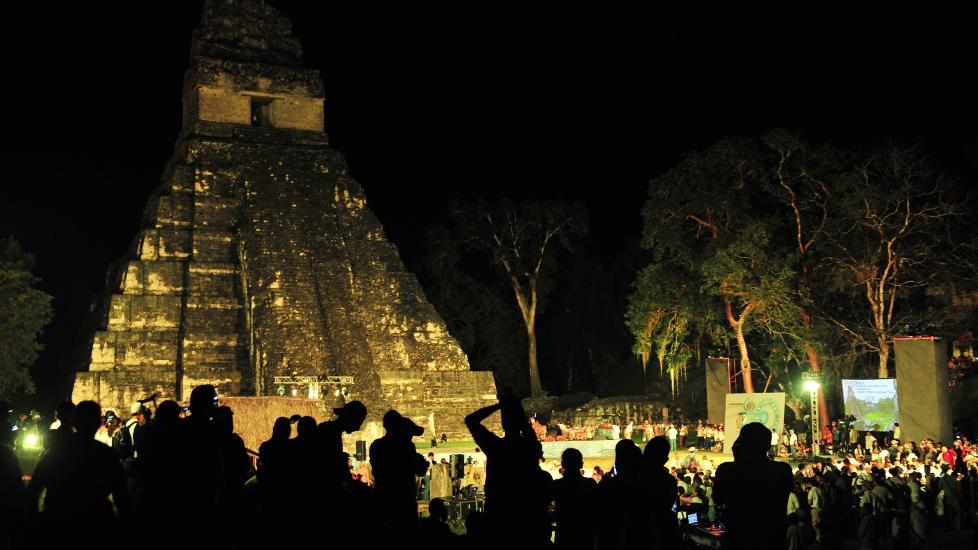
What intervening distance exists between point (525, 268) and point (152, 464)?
39.2m

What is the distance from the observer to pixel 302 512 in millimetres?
6441

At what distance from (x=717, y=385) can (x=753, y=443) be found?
85.6 ft

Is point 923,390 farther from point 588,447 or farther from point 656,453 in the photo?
point 656,453

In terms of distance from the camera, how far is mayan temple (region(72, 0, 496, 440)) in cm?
2547

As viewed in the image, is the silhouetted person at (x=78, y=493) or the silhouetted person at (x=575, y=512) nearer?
the silhouetted person at (x=78, y=493)

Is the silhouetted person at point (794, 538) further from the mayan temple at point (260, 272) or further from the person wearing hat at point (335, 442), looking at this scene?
the mayan temple at point (260, 272)

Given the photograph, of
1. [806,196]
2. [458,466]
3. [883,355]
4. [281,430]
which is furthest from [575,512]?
[806,196]

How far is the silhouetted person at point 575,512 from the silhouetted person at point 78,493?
2.42 meters

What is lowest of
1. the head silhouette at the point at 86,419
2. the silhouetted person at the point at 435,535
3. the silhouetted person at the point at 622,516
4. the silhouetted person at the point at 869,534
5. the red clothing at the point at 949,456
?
the silhouetted person at the point at 869,534

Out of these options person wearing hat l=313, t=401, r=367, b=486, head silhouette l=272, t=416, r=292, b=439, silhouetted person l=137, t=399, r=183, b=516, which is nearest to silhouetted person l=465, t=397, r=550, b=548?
person wearing hat l=313, t=401, r=367, b=486

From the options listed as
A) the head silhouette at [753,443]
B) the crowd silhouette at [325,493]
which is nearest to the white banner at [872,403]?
the crowd silhouette at [325,493]

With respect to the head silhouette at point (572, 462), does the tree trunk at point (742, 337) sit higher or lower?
higher

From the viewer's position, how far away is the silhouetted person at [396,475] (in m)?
6.50

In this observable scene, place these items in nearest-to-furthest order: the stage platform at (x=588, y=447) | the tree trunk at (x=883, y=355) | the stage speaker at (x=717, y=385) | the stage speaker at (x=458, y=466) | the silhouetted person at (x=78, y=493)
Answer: the silhouetted person at (x=78, y=493) < the stage speaker at (x=458, y=466) < the stage platform at (x=588, y=447) < the tree trunk at (x=883, y=355) < the stage speaker at (x=717, y=385)
